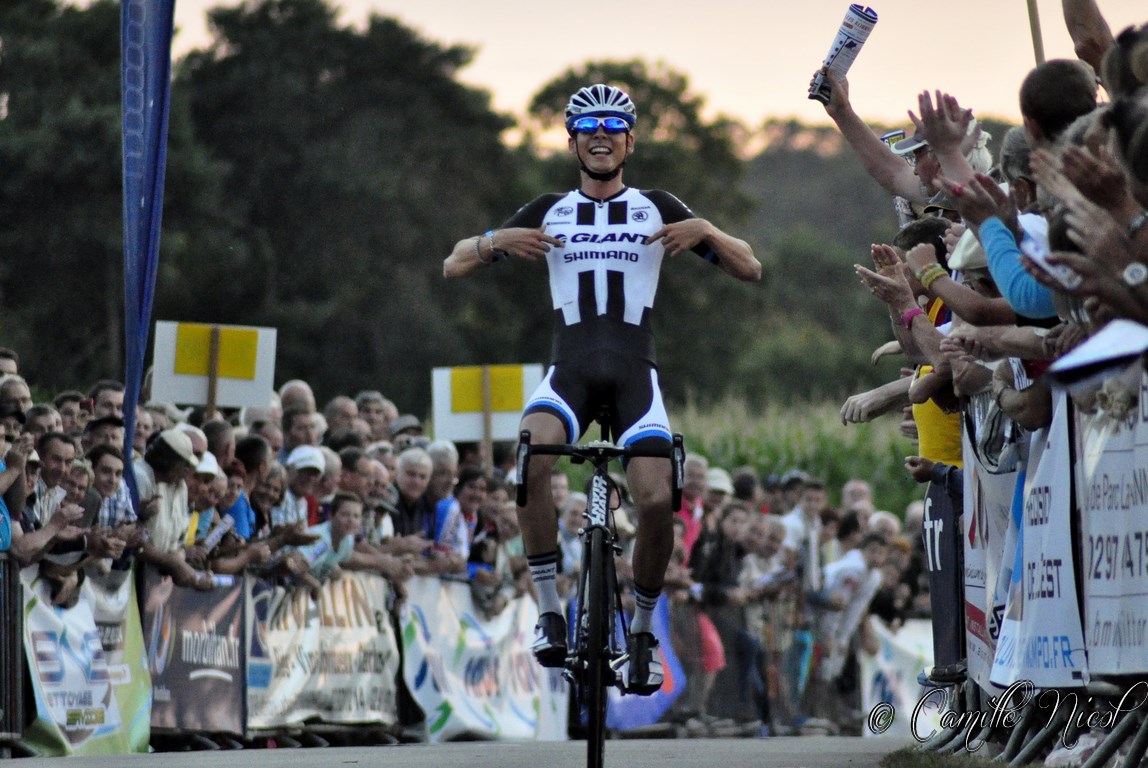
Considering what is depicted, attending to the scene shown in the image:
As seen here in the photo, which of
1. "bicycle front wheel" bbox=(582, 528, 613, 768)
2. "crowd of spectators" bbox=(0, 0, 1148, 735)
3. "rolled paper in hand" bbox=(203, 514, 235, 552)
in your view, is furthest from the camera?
"rolled paper in hand" bbox=(203, 514, 235, 552)

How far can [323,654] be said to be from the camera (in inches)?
589

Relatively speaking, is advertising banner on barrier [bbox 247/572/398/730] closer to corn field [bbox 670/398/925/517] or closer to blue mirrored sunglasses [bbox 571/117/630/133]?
blue mirrored sunglasses [bbox 571/117/630/133]

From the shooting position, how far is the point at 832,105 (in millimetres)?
10852

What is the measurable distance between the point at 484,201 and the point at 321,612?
44723mm

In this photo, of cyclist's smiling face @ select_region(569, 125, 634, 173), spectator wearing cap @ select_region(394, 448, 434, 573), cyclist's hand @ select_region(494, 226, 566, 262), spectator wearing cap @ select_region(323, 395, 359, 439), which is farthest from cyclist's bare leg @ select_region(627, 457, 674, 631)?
spectator wearing cap @ select_region(323, 395, 359, 439)

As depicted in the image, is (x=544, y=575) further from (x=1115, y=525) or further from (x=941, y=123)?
(x=1115, y=525)

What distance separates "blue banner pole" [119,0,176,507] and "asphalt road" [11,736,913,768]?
9.23ft

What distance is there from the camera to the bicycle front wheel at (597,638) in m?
8.46

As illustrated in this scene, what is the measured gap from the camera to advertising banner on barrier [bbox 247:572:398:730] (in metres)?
14.4

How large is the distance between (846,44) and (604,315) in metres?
2.05

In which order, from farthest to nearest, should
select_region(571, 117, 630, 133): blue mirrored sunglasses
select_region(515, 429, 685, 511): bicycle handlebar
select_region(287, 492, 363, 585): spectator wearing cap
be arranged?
1. select_region(287, 492, 363, 585): spectator wearing cap
2. select_region(571, 117, 630, 133): blue mirrored sunglasses
3. select_region(515, 429, 685, 511): bicycle handlebar

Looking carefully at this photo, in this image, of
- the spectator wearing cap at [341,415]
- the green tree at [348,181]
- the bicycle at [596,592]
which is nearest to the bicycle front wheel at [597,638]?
the bicycle at [596,592]

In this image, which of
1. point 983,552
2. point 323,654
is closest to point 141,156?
point 323,654

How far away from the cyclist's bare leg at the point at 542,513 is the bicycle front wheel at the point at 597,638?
502mm
